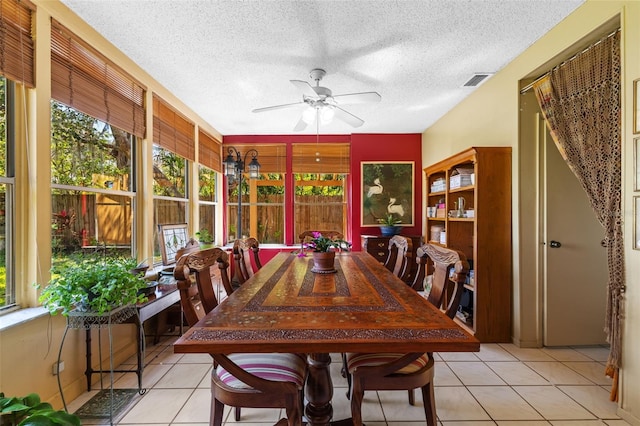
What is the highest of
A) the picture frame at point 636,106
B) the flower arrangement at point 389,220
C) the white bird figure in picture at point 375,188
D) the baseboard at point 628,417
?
the picture frame at point 636,106

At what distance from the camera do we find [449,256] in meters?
1.69

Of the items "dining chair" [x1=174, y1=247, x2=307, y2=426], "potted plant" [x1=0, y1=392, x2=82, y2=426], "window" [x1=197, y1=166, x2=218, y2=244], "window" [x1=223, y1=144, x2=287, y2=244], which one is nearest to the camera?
"potted plant" [x1=0, y1=392, x2=82, y2=426]

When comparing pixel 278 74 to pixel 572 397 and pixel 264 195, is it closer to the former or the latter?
pixel 264 195

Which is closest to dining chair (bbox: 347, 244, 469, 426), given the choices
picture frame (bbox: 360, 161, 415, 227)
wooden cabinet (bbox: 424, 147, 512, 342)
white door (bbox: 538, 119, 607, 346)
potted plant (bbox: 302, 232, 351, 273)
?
potted plant (bbox: 302, 232, 351, 273)

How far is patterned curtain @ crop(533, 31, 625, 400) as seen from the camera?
189 centimetres

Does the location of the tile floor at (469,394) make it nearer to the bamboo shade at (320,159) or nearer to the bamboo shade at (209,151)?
the bamboo shade at (209,151)

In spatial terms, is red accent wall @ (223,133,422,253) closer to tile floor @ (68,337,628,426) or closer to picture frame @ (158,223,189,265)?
picture frame @ (158,223,189,265)

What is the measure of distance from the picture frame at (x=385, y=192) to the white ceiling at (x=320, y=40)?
1.79 meters

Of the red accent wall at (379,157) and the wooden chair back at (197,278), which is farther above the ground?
the red accent wall at (379,157)

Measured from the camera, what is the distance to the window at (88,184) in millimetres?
2125

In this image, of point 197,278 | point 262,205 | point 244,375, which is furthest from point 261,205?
point 244,375

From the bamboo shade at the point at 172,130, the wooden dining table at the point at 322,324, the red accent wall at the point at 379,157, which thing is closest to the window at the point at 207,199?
the bamboo shade at the point at 172,130

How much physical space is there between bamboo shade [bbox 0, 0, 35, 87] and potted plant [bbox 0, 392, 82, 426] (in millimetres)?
1801

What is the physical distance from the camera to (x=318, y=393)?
1546 millimetres
